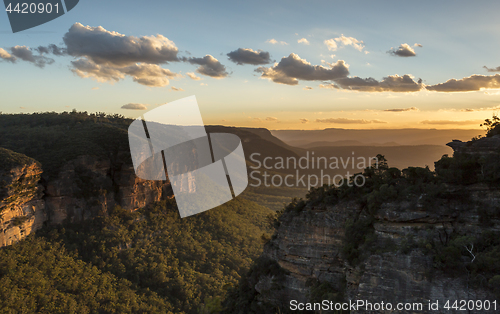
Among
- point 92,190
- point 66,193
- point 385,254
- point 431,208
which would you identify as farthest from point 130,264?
point 431,208

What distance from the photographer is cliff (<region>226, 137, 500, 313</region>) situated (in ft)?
57.3

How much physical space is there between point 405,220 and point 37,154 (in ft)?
186

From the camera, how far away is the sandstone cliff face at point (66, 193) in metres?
40.5

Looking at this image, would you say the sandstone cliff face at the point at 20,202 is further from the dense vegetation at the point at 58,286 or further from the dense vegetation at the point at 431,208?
the dense vegetation at the point at 431,208

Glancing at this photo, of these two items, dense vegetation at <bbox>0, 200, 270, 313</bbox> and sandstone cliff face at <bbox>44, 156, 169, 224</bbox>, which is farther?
sandstone cliff face at <bbox>44, 156, 169, 224</bbox>

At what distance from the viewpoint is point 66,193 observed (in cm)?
4875

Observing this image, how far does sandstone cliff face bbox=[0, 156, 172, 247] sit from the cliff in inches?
1382

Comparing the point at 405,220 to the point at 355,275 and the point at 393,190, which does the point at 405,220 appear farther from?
the point at 355,275

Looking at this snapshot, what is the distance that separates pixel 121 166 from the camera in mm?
57656

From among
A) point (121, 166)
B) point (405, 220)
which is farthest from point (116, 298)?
point (405, 220)

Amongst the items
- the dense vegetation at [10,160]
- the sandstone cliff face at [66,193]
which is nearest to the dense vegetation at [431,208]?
the sandstone cliff face at [66,193]

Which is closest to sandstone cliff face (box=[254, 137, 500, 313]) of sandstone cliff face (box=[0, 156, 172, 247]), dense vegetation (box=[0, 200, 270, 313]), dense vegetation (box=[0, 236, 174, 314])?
dense vegetation (box=[0, 200, 270, 313])

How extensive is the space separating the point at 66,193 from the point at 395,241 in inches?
1967

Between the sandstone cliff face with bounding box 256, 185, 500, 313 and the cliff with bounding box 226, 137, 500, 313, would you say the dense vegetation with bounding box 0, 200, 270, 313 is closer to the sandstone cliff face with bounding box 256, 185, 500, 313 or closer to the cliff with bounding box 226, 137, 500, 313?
the sandstone cliff face with bounding box 256, 185, 500, 313
